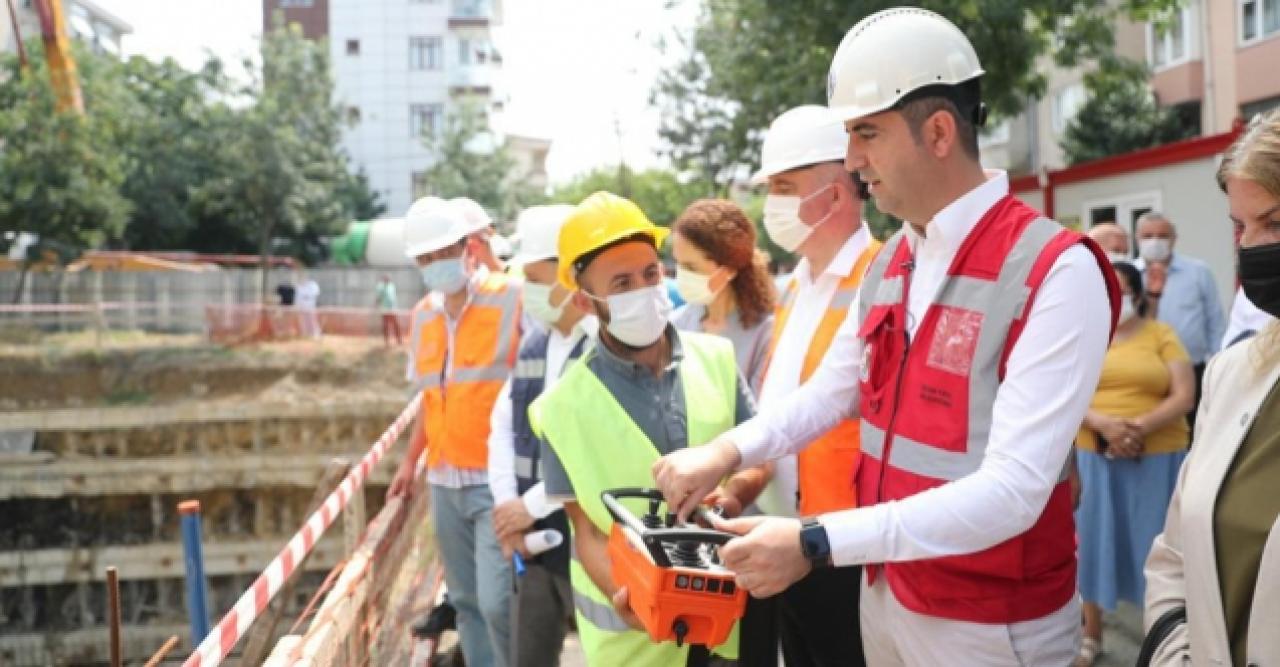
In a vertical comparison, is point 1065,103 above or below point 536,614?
above

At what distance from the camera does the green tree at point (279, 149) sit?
110 feet

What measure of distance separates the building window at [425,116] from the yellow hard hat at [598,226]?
52.7m

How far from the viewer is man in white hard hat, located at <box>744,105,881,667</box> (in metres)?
3.11

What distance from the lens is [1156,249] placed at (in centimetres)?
688

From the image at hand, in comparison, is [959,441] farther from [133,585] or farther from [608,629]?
[133,585]

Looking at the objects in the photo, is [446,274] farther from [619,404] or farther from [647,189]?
[647,189]

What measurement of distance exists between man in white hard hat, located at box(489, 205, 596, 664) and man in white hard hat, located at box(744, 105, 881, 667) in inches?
29.5

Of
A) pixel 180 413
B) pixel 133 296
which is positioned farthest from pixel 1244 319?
pixel 133 296

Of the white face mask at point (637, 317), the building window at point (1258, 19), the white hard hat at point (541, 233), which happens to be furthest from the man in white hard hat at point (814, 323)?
the building window at point (1258, 19)

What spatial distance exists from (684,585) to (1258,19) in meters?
24.0

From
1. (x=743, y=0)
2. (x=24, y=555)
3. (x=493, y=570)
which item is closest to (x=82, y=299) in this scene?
(x=24, y=555)

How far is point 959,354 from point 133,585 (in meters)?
20.9

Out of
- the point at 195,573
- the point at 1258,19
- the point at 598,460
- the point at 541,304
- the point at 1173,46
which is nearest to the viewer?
the point at 598,460

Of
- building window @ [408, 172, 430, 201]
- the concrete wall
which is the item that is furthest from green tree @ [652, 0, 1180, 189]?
building window @ [408, 172, 430, 201]
